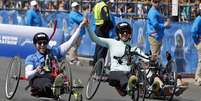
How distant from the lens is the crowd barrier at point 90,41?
53.0ft

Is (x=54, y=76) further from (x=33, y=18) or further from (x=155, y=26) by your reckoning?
(x=33, y=18)

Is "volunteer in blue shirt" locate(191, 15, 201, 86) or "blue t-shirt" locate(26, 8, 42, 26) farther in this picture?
"blue t-shirt" locate(26, 8, 42, 26)

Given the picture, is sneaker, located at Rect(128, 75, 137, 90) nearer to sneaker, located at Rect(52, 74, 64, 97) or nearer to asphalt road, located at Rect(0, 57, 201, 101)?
sneaker, located at Rect(52, 74, 64, 97)

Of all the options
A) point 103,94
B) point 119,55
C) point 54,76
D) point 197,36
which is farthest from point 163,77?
point 197,36

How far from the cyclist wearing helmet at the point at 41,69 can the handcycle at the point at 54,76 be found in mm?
105

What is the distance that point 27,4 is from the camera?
2478cm

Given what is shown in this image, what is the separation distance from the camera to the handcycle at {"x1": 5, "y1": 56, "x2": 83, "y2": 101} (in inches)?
372

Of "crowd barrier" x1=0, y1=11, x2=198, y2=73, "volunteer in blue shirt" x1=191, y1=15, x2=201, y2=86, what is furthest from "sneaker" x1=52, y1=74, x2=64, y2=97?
"volunteer in blue shirt" x1=191, y1=15, x2=201, y2=86

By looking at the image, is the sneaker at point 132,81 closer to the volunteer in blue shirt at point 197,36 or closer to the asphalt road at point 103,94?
the asphalt road at point 103,94

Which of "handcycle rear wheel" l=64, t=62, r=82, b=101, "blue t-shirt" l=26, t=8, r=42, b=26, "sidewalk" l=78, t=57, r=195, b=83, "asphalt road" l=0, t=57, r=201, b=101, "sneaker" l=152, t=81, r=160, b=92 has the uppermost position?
"blue t-shirt" l=26, t=8, r=42, b=26

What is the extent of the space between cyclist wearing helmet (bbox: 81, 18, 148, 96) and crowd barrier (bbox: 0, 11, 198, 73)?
367cm

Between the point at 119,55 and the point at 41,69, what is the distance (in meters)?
1.44

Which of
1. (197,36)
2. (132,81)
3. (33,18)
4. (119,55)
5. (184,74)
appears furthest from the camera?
(33,18)

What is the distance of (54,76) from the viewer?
9.84 metres
